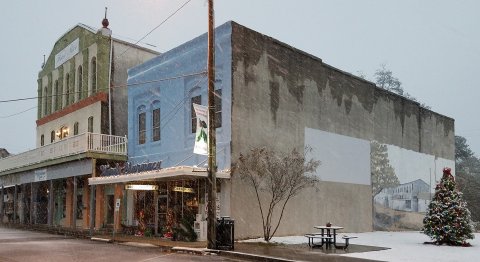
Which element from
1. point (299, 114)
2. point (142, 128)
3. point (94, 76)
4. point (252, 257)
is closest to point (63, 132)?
point (94, 76)

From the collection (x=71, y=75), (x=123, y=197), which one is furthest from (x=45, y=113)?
(x=123, y=197)

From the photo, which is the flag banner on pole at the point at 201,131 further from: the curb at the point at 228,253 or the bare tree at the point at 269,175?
the bare tree at the point at 269,175

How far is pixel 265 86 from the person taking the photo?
2289 centimetres

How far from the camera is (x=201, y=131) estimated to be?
17.2 metres

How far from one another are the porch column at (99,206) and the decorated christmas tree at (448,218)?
17035 mm

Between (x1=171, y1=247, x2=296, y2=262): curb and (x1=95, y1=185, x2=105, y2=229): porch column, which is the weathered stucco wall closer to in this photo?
(x1=171, y1=247, x2=296, y2=262): curb

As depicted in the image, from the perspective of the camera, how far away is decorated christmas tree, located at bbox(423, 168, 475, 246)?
19562 mm

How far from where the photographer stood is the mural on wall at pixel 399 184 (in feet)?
96.1

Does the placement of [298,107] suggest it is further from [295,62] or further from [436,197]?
[436,197]

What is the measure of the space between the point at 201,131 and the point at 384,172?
16.1 m

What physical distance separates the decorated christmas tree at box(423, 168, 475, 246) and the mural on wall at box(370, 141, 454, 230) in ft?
28.1

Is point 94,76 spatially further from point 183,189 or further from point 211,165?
point 211,165

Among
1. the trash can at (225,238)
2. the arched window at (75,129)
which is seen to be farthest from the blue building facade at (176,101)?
the arched window at (75,129)

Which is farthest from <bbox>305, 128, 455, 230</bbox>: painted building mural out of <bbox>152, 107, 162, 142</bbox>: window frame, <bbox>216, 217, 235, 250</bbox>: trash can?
<bbox>216, 217, 235, 250</bbox>: trash can
